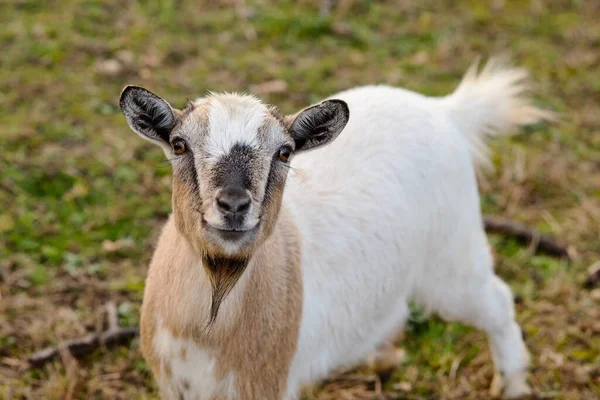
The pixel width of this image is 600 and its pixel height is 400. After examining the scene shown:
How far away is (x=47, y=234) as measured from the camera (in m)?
5.15

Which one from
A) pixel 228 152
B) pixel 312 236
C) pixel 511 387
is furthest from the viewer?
pixel 511 387

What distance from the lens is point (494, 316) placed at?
441cm

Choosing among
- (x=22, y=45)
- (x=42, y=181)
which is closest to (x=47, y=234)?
(x=42, y=181)

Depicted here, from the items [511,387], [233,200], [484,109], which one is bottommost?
[511,387]

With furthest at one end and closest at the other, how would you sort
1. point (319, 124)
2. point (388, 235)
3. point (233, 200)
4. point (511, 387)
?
point (511, 387) < point (388, 235) < point (319, 124) < point (233, 200)

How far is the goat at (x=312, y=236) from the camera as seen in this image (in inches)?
115

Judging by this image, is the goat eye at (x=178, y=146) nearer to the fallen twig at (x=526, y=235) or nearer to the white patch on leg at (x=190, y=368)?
the white patch on leg at (x=190, y=368)

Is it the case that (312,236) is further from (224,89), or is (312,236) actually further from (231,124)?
(224,89)

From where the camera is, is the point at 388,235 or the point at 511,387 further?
the point at 511,387

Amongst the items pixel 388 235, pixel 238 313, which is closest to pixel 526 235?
pixel 388 235

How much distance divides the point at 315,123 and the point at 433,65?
482cm

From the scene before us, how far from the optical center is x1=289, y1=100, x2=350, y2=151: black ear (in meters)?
3.08

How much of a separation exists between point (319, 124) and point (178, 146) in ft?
1.91

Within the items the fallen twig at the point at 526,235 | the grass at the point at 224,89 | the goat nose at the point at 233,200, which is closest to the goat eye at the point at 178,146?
the goat nose at the point at 233,200
